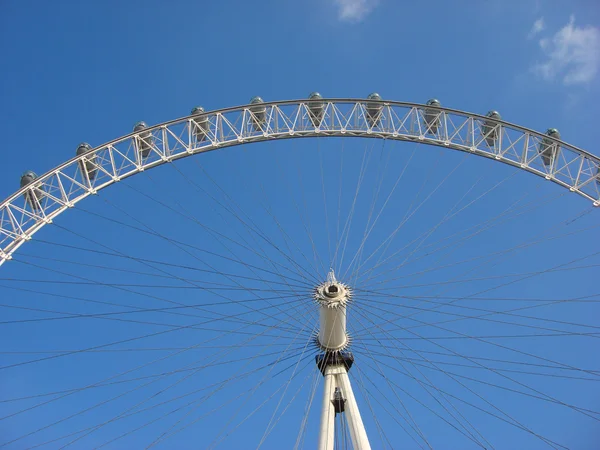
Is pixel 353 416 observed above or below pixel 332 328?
below

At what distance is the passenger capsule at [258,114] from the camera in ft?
84.2

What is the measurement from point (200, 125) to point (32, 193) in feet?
23.6

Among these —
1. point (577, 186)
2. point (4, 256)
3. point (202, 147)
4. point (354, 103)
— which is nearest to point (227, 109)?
point (202, 147)

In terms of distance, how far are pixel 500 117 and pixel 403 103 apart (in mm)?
4422

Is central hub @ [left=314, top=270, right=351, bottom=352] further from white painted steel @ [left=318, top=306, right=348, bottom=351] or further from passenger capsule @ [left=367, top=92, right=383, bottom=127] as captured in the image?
passenger capsule @ [left=367, top=92, right=383, bottom=127]

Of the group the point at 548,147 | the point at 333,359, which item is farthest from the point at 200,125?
the point at 548,147

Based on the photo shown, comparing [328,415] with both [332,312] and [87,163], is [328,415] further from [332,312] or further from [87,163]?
[87,163]

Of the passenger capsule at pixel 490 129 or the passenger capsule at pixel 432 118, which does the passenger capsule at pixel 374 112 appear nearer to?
the passenger capsule at pixel 432 118

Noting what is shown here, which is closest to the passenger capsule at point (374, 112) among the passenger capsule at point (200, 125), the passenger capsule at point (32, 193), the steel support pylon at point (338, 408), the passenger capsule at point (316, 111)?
the passenger capsule at point (316, 111)

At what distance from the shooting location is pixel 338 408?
69.4 feet

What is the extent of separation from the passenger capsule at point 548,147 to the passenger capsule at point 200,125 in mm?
14399

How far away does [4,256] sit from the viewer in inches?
783

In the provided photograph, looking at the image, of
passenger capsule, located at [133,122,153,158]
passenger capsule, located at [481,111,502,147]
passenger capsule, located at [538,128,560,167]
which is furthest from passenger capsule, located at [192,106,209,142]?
passenger capsule, located at [538,128,560,167]

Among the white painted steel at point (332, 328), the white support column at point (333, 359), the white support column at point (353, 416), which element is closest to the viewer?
the white support column at point (353, 416)
